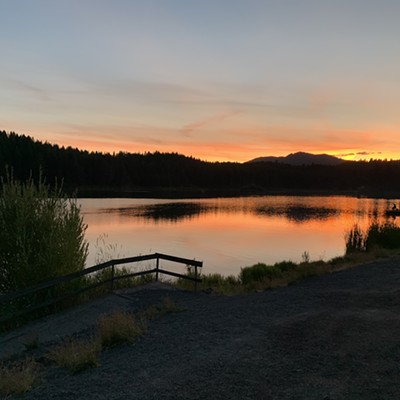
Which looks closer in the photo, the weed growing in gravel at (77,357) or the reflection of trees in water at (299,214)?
the weed growing in gravel at (77,357)

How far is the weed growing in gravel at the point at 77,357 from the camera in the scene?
6.96m

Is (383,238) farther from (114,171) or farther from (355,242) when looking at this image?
(114,171)

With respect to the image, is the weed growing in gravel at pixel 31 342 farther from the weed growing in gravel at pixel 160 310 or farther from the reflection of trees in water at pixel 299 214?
the reflection of trees in water at pixel 299 214

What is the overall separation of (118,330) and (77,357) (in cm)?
133

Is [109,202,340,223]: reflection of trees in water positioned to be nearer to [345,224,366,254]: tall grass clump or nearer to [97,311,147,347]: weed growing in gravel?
[345,224,366,254]: tall grass clump


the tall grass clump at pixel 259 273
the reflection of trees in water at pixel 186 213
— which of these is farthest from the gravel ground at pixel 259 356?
the reflection of trees in water at pixel 186 213

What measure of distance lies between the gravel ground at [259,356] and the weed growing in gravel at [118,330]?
0.21 meters

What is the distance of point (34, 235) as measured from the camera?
12.0m

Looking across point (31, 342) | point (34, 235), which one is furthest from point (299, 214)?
point (31, 342)

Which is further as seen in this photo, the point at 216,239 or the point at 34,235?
the point at 216,239

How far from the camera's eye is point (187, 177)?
18125 centimetres

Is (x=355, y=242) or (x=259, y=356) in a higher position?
(x=259, y=356)

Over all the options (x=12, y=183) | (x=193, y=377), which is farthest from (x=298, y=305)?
(x=12, y=183)

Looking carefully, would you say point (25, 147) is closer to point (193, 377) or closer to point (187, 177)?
point (187, 177)
